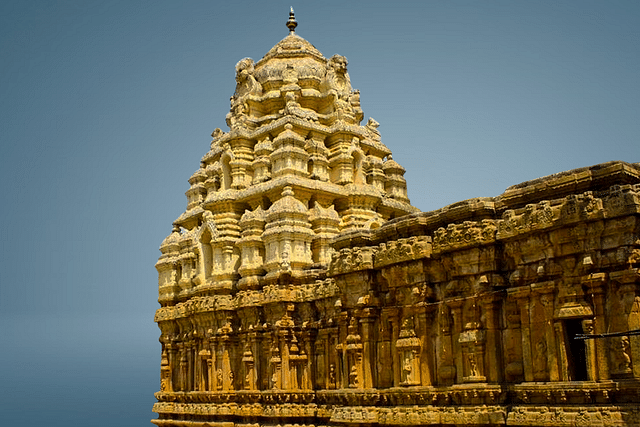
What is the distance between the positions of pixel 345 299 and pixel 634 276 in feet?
23.6

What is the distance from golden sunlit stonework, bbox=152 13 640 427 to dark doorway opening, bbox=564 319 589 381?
0.02 metres

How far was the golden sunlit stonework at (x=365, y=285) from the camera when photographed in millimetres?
13055

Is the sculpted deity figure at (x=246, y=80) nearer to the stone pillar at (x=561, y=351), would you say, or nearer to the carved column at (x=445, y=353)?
the carved column at (x=445, y=353)

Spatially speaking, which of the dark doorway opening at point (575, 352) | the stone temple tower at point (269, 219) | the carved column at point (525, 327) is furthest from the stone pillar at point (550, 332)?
the stone temple tower at point (269, 219)

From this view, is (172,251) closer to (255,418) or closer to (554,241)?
(255,418)

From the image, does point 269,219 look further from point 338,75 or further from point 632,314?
point 632,314

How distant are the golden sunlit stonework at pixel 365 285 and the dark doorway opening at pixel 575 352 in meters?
0.02

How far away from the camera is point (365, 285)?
17688 millimetres

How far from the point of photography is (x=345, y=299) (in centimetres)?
1830

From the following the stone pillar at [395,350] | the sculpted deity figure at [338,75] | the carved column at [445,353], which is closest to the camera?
the carved column at [445,353]

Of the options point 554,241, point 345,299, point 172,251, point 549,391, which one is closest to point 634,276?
point 554,241

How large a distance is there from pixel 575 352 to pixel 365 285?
527cm

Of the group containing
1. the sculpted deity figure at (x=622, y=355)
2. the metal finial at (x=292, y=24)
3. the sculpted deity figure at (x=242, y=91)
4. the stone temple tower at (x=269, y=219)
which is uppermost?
the metal finial at (x=292, y=24)

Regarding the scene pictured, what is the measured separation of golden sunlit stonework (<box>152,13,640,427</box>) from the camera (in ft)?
42.8
